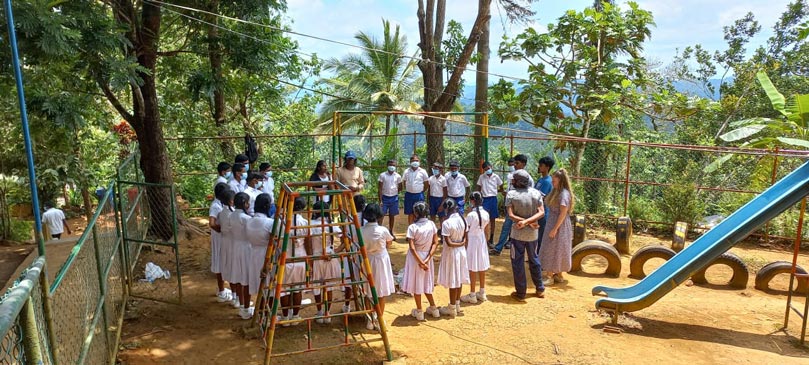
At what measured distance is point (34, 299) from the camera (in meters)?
2.45

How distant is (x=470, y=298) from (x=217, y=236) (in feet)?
10.7

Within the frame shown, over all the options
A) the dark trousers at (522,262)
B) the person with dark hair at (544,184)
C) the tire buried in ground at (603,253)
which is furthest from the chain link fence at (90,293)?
the tire buried in ground at (603,253)

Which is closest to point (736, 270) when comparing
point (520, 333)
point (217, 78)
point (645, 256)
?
point (645, 256)

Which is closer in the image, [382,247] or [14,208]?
[382,247]

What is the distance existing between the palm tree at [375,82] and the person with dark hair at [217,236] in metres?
14.4

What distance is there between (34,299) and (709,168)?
10047mm

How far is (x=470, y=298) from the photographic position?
6504 mm

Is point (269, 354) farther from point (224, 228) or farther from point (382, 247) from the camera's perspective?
point (224, 228)

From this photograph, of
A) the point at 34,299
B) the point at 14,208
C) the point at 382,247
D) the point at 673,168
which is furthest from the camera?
the point at 673,168

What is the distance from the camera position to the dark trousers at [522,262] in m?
6.44

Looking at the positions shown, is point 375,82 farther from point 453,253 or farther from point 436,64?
point 453,253

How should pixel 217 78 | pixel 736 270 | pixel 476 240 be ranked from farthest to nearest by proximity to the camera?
1. pixel 217 78
2. pixel 736 270
3. pixel 476 240

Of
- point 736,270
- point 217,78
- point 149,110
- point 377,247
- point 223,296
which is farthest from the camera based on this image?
point 149,110

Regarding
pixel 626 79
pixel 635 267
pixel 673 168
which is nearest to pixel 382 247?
pixel 635 267
